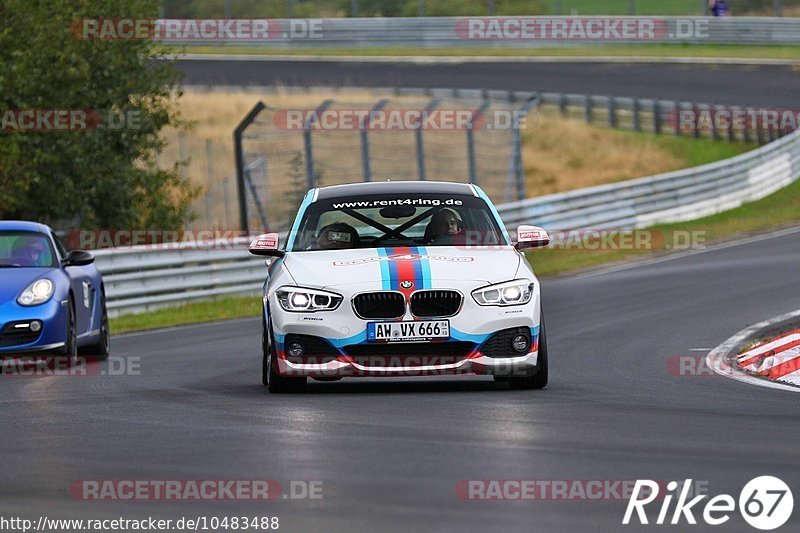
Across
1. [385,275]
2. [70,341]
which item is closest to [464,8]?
[70,341]

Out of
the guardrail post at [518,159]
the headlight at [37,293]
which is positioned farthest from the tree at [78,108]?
the headlight at [37,293]

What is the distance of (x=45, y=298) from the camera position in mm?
13672

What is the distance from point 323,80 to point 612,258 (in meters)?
24.3

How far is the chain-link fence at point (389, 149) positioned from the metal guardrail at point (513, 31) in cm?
800

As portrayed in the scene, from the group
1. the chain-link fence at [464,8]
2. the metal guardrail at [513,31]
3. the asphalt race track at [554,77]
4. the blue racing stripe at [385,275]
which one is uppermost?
the chain-link fence at [464,8]

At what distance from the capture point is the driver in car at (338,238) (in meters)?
11.3

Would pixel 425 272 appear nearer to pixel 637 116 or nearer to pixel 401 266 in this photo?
pixel 401 266

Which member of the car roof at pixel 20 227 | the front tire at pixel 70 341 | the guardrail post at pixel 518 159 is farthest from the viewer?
the guardrail post at pixel 518 159

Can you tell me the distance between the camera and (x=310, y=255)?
1112 centimetres

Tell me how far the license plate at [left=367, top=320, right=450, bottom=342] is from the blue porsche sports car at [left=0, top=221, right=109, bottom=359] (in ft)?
14.0

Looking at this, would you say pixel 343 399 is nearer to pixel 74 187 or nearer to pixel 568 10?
pixel 74 187

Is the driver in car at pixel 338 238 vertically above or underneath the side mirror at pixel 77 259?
above

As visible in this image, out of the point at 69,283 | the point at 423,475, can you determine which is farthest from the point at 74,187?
the point at 423,475

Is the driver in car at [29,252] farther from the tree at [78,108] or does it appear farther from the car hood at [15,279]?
the tree at [78,108]
